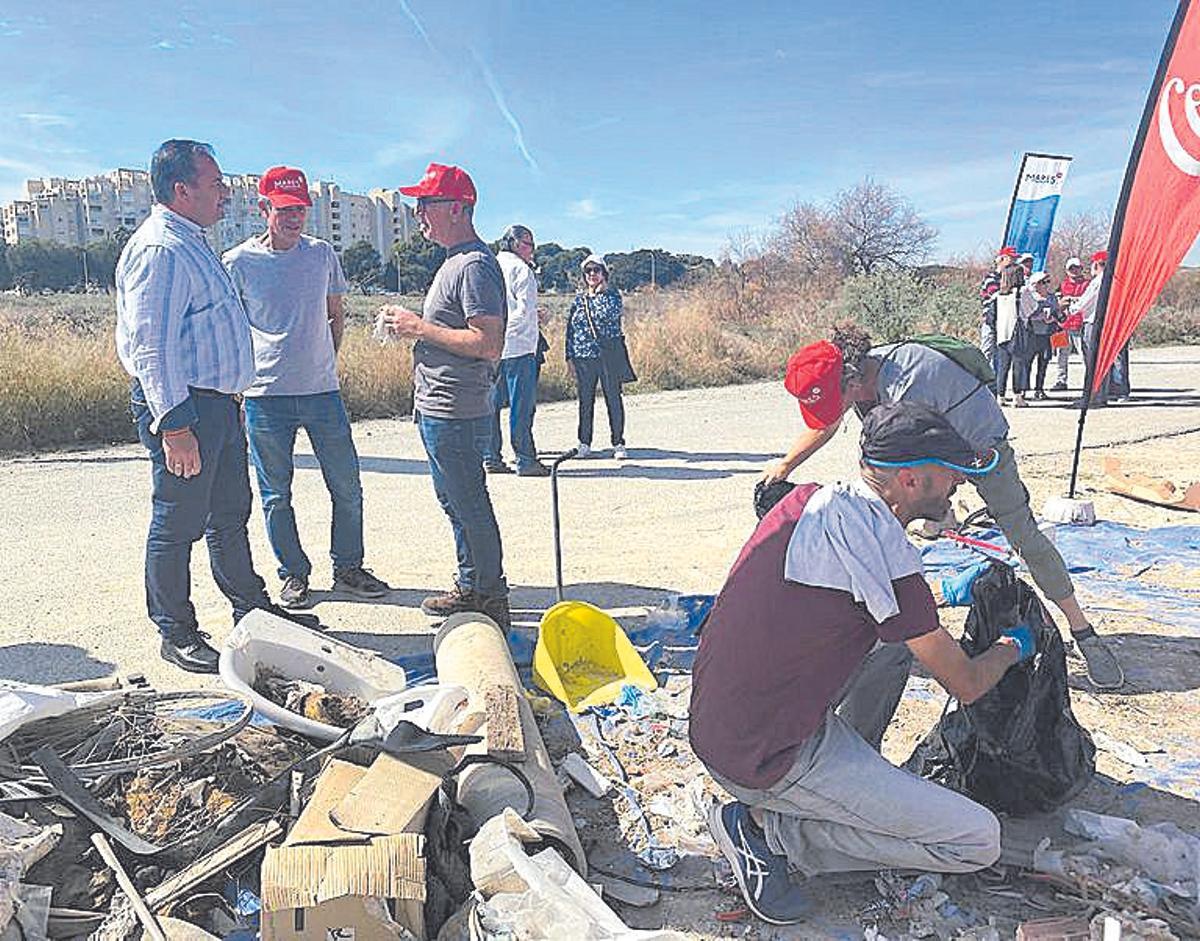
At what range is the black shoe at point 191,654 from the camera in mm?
4254

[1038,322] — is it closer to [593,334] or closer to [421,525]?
[593,334]

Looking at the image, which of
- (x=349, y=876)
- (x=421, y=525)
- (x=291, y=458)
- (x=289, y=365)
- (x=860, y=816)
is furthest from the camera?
(x=421, y=525)

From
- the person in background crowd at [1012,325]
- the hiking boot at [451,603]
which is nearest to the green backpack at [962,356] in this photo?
the hiking boot at [451,603]

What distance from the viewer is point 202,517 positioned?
420cm

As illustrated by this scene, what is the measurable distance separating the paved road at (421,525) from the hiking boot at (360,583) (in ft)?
0.27

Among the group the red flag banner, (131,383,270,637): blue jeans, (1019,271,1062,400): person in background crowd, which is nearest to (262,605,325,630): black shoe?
(131,383,270,637): blue jeans

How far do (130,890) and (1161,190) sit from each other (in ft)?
19.3

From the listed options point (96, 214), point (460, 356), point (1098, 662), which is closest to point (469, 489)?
point (460, 356)

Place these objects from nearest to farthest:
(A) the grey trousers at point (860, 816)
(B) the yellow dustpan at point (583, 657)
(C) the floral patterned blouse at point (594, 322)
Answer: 1. (A) the grey trousers at point (860, 816)
2. (B) the yellow dustpan at point (583, 657)
3. (C) the floral patterned blouse at point (594, 322)

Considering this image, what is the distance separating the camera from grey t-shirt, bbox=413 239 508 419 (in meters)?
4.35

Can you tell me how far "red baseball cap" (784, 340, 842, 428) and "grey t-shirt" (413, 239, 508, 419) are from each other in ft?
4.46

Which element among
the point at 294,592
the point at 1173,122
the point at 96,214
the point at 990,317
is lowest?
the point at 294,592

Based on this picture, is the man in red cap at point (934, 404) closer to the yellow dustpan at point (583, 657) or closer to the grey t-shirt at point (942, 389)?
the grey t-shirt at point (942, 389)

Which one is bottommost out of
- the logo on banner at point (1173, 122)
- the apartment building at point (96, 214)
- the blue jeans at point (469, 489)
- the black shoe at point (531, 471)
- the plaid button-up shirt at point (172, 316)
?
the black shoe at point (531, 471)
